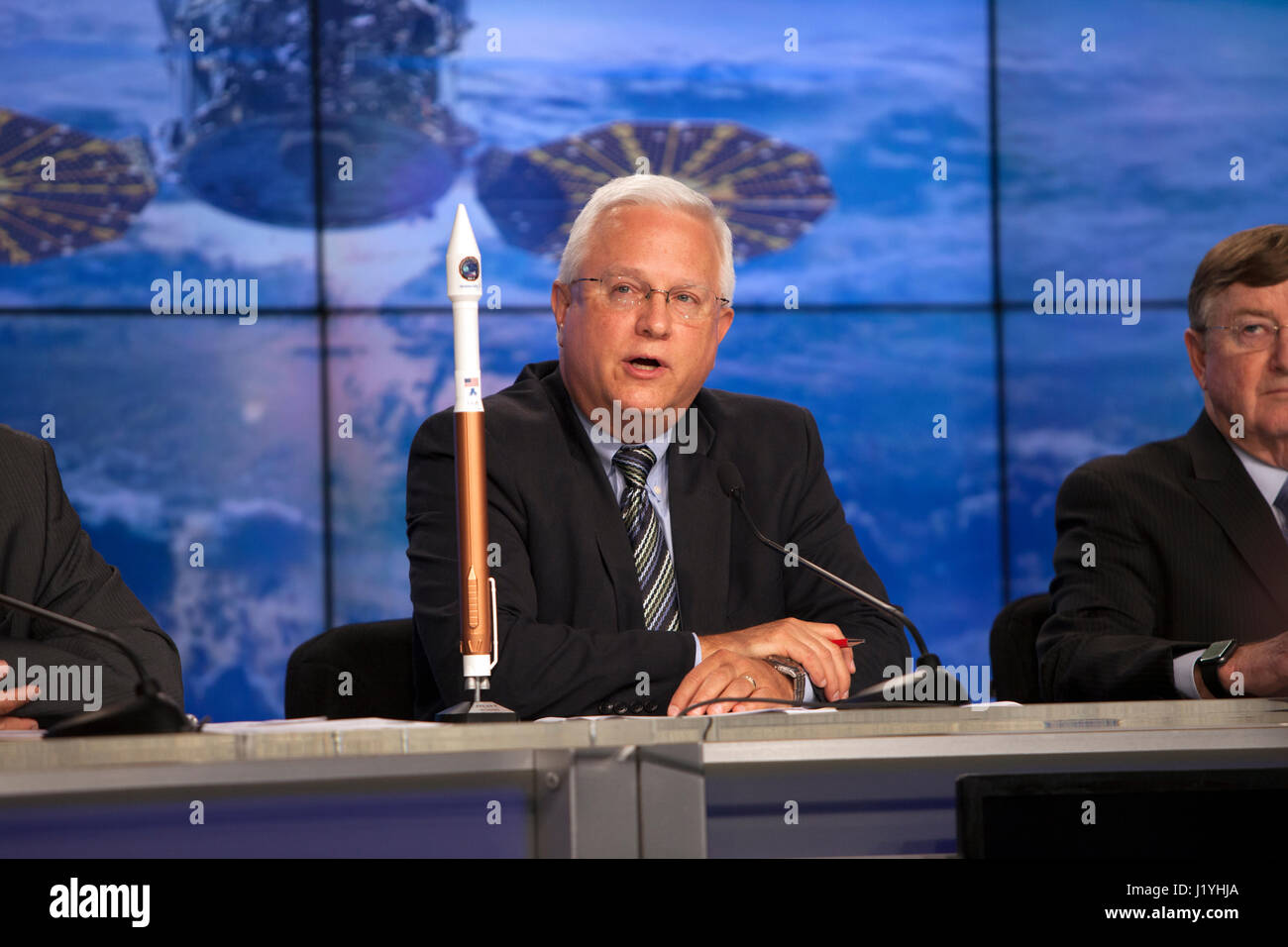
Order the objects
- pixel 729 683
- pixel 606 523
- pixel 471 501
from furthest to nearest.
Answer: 1. pixel 606 523
2. pixel 729 683
3. pixel 471 501

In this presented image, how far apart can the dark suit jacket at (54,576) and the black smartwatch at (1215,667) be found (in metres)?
1.55

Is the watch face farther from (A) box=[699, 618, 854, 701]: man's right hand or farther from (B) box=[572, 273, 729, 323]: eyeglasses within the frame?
(B) box=[572, 273, 729, 323]: eyeglasses

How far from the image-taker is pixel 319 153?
4.85 meters

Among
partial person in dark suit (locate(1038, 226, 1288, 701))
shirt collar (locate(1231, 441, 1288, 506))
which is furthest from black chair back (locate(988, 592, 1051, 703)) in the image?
shirt collar (locate(1231, 441, 1288, 506))

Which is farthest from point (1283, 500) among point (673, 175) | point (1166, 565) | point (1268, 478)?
point (673, 175)

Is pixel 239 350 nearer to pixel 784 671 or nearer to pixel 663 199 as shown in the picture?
pixel 663 199

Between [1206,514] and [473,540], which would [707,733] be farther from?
[1206,514]

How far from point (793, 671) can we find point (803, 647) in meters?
0.05

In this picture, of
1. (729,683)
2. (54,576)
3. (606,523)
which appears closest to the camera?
(729,683)

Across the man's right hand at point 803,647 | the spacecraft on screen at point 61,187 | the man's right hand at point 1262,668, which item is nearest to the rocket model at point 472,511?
the man's right hand at point 803,647

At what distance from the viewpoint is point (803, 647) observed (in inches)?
81.7

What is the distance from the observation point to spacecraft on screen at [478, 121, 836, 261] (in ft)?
16.4

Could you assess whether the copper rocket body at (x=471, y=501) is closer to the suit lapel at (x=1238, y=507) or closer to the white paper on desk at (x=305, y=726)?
the white paper on desk at (x=305, y=726)
